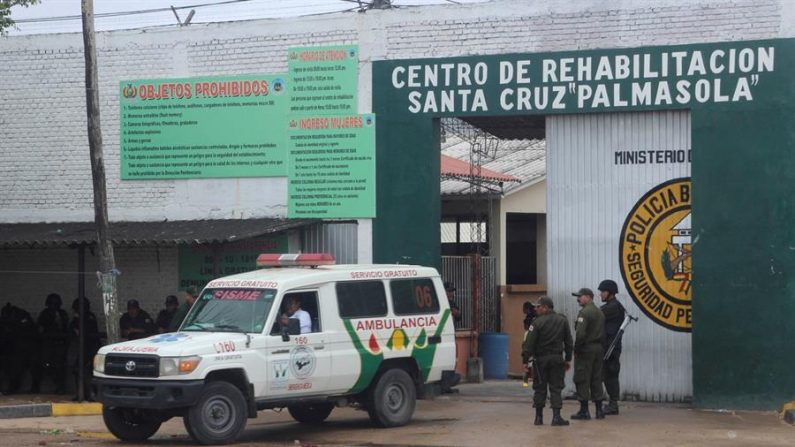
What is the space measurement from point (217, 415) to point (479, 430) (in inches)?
138

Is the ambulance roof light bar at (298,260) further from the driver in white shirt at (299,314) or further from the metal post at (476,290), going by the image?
the metal post at (476,290)

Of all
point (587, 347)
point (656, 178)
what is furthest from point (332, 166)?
point (587, 347)

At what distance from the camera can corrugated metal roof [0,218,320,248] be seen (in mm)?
19562

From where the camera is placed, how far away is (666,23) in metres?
18.6

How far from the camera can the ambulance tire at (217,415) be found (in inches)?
550

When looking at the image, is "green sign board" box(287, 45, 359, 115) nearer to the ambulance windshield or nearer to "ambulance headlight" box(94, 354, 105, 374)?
the ambulance windshield

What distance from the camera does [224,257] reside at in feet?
69.7

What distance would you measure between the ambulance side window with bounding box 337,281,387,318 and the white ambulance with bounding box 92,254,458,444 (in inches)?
0.5

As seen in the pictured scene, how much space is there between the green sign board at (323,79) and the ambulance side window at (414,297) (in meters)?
4.82

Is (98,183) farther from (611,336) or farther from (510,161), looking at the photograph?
(510,161)

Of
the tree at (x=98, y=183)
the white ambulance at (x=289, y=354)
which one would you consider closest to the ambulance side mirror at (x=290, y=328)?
the white ambulance at (x=289, y=354)

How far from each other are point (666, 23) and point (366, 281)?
631 cm

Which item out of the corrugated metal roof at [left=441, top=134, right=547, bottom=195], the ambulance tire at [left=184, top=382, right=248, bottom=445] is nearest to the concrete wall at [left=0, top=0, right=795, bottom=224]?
the ambulance tire at [left=184, top=382, right=248, bottom=445]

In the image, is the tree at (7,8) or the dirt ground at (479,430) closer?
the dirt ground at (479,430)
